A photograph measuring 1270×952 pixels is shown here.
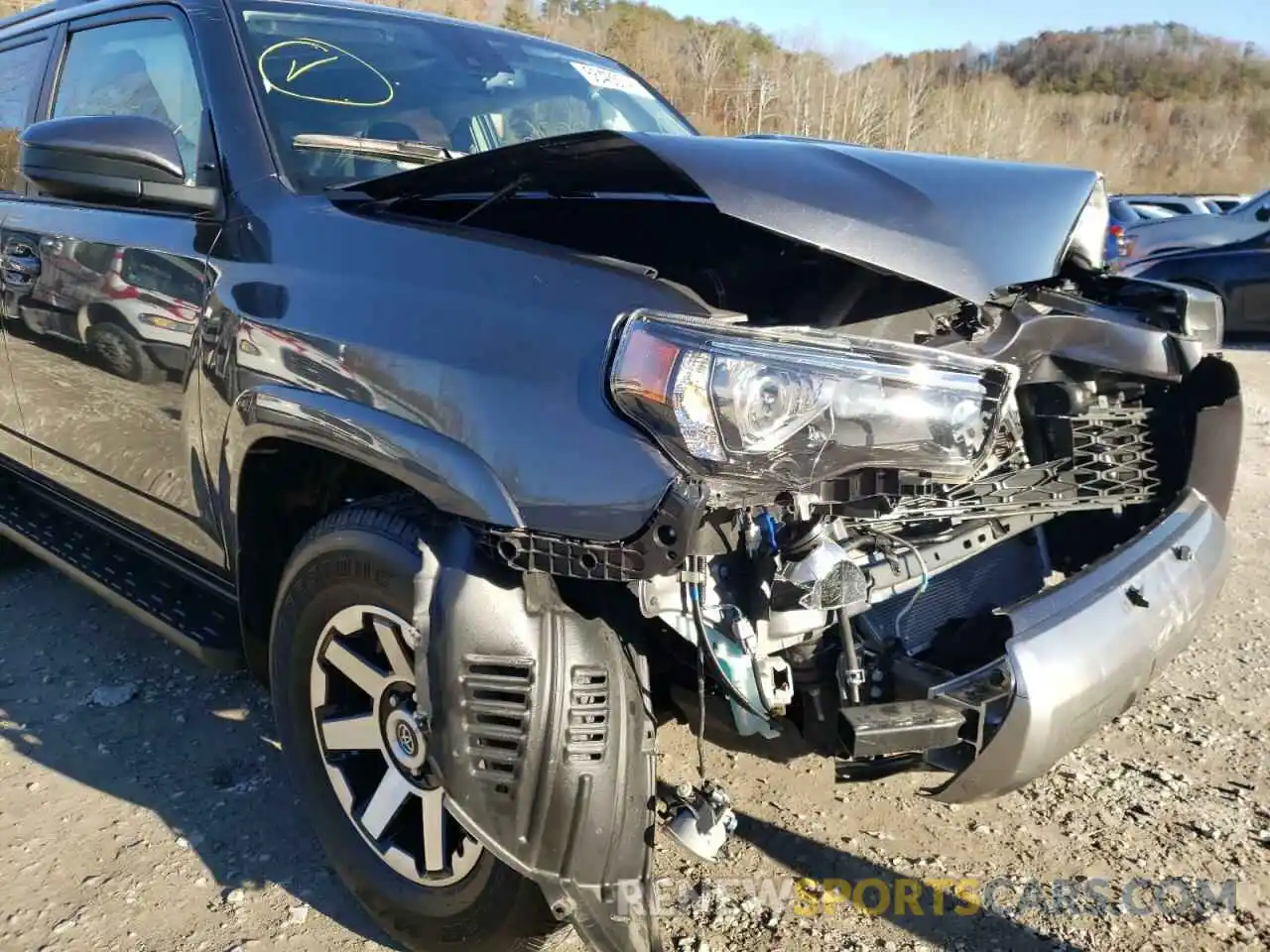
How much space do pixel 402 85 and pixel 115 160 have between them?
84 centimetres

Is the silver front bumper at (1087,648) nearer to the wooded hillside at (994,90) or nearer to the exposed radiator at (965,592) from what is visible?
the exposed radiator at (965,592)

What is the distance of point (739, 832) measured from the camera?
258cm

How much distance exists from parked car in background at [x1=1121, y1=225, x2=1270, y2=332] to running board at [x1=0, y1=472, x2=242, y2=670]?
899cm

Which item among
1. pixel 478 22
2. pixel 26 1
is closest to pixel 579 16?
pixel 26 1

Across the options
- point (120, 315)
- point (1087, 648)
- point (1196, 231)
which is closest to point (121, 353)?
point (120, 315)

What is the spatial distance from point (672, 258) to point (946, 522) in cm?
86

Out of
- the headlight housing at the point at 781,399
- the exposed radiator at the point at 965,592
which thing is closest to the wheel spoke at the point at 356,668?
the headlight housing at the point at 781,399

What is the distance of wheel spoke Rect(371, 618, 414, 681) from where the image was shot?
1.92 m

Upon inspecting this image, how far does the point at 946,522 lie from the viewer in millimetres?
2289

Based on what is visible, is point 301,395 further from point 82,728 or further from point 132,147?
point 82,728

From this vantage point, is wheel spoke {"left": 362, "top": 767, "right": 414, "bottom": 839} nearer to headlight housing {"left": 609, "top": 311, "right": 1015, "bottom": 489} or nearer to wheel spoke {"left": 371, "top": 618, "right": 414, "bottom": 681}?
wheel spoke {"left": 371, "top": 618, "right": 414, "bottom": 681}

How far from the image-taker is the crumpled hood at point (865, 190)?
162 centimetres

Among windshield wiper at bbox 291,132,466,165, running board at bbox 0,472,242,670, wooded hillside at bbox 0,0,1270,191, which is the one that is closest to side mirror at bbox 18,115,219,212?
windshield wiper at bbox 291,132,466,165

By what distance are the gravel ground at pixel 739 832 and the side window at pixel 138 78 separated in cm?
164
